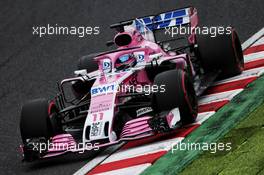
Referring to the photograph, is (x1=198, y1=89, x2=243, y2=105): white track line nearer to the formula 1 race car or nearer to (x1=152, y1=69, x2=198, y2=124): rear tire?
the formula 1 race car

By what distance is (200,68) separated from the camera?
13.8 m

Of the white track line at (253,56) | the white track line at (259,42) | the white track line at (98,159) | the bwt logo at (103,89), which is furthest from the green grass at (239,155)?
the white track line at (259,42)

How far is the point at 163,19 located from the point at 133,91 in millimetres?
2180

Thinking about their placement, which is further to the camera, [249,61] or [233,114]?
[249,61]

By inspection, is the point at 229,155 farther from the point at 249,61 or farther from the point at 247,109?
the point at 249,61

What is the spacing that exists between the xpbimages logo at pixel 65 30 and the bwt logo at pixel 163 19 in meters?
4.03

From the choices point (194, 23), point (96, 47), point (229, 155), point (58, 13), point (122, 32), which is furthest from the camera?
point (58, 13)

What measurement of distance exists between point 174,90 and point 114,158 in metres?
1.15

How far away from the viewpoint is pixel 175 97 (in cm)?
1160

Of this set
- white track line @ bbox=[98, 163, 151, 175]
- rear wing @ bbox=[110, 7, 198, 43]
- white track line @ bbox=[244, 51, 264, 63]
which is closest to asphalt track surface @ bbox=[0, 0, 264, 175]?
white track line @ bbox=[244, 51, 264, 63]

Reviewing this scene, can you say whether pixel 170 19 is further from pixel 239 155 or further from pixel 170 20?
pixel 239 155

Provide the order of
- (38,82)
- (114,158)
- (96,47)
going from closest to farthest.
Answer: (114,158) → (38,82) → (96,47)

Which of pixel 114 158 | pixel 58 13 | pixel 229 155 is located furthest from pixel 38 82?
pixel 229 155

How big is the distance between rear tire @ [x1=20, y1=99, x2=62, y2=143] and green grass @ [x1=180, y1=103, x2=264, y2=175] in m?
2.73
